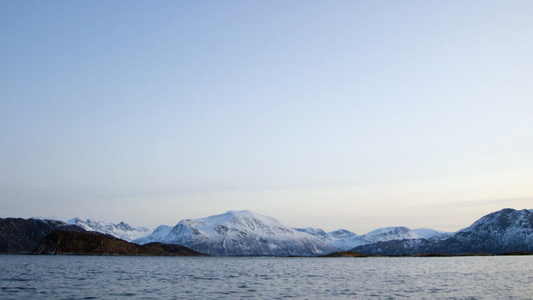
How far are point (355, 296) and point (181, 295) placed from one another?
2716cm

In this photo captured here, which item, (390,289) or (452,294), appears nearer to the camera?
(452,294)

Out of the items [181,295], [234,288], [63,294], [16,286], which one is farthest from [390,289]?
[16,286]

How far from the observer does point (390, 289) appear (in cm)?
8900

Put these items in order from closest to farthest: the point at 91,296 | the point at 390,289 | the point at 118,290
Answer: the point at 91,296, the point at 118,290, the point at 390,289

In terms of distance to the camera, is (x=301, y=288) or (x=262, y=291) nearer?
(x=262, y=291)

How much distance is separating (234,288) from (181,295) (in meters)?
15.7

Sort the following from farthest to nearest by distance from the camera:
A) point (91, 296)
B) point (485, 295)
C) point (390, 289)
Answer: point (390, 289), point (485, 295), point (91, 296)

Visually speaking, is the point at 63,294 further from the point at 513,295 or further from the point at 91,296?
the point at 513,295

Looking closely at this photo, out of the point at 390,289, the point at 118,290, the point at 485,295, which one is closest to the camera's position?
the point at 485,295

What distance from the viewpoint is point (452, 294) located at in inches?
3123

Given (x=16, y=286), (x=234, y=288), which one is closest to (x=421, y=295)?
(x=234, y=288)

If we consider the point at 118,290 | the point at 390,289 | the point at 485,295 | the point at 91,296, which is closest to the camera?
the point at 91,296

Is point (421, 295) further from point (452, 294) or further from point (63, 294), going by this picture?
point (63, 294)

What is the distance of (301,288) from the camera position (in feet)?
299
